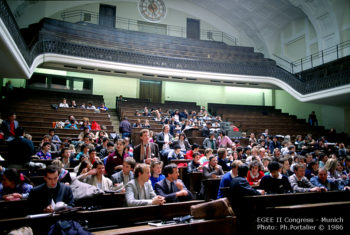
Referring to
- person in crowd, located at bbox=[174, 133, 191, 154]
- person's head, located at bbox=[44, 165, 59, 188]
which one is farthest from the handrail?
person's head, located at bbox=[44, 165, 59, 188]

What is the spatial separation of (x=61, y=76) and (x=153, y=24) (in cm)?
732

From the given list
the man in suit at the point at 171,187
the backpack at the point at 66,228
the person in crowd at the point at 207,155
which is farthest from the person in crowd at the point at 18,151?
the person in crowd at the point at 207,155

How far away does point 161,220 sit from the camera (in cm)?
249

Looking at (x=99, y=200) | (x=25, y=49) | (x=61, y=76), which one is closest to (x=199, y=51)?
(x=61, y=76)

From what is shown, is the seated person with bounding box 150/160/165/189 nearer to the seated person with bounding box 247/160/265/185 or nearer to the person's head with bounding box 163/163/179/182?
the person's head with bounding box 163/163/179/182

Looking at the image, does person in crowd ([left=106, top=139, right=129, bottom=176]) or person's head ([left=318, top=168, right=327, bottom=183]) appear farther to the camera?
person in crowd ([left=106, top=139, right=129, bottom=176])

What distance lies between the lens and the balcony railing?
41.3 ft

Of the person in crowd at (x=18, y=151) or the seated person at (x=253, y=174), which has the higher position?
the person in crowd at (x=18, y=151)

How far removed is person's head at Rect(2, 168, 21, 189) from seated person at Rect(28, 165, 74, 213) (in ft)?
1.56

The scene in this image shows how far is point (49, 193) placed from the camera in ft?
8.35

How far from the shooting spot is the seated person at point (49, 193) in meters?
2.41

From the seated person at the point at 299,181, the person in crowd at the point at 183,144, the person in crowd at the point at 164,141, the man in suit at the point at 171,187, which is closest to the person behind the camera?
the man in suit at the point at 171,187

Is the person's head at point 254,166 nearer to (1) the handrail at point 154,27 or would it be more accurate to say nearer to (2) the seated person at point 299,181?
(2) the seated person at point 299,181

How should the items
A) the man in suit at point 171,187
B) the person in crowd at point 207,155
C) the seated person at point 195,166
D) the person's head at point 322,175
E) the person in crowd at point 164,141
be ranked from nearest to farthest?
1. the man in suit at point 171,187
2. the person's head at point 322,175
3. the seated person at point 195,166
4. the person in crowd at point 207,155
5. the person in crowd at point 164,141
